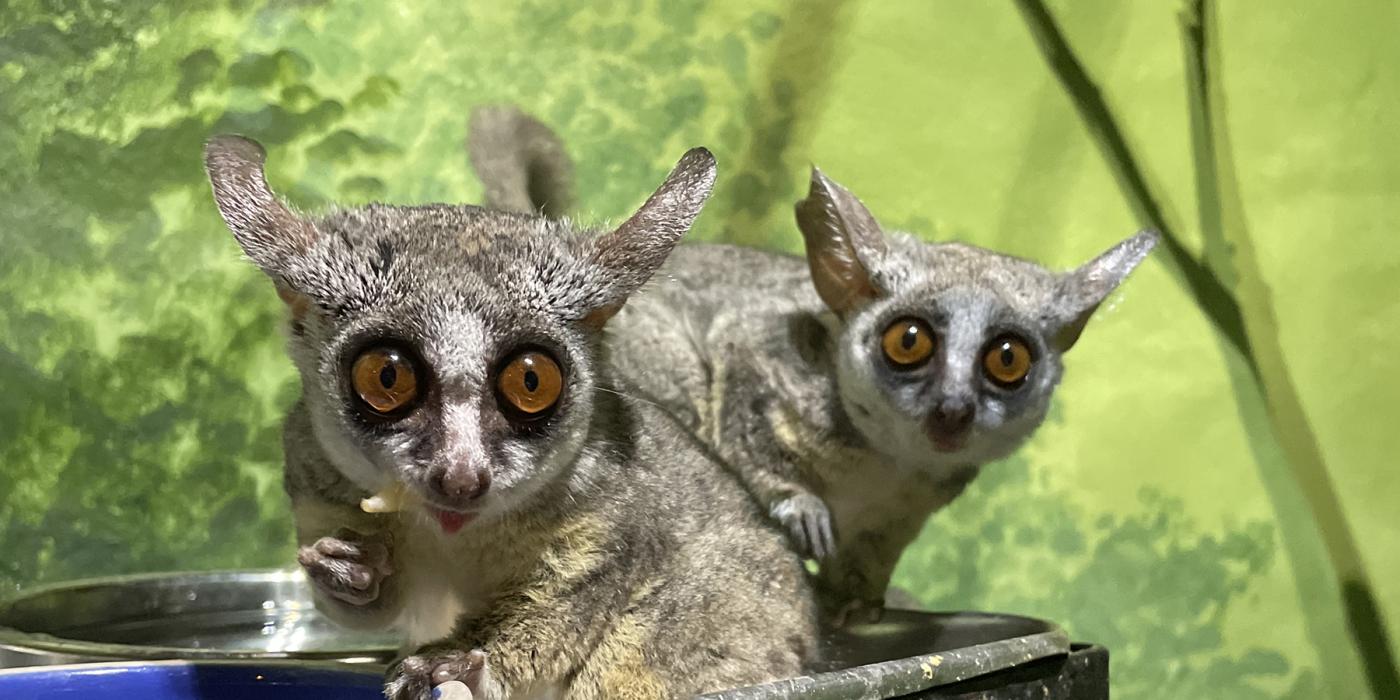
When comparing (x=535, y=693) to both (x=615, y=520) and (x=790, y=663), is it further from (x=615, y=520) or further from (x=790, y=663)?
(x=790, y=663)

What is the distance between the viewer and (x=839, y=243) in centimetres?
279

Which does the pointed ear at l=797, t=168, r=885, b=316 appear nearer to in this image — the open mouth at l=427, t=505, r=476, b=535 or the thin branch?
the open mouth at l=427, t=505, r=476, b=535

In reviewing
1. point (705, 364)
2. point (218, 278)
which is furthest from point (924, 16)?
point (218, 278)

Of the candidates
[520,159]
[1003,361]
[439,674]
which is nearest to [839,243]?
[1003,361]

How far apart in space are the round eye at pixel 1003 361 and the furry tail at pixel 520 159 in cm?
126

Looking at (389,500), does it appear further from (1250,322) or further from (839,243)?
(1250,322)

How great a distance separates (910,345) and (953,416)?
0.21 meters

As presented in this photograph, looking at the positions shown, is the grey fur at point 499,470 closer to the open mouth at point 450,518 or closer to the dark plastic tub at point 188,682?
the open mouth at point 450,518

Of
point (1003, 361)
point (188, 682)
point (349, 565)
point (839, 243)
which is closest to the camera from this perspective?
point (349, 565)

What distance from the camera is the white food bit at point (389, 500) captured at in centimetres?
165

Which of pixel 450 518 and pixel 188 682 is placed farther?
pixel 188 682

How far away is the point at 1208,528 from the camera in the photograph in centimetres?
401

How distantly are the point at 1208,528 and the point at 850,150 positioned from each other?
1868mm

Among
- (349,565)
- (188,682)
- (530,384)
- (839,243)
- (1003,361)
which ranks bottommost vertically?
(1003,361)
